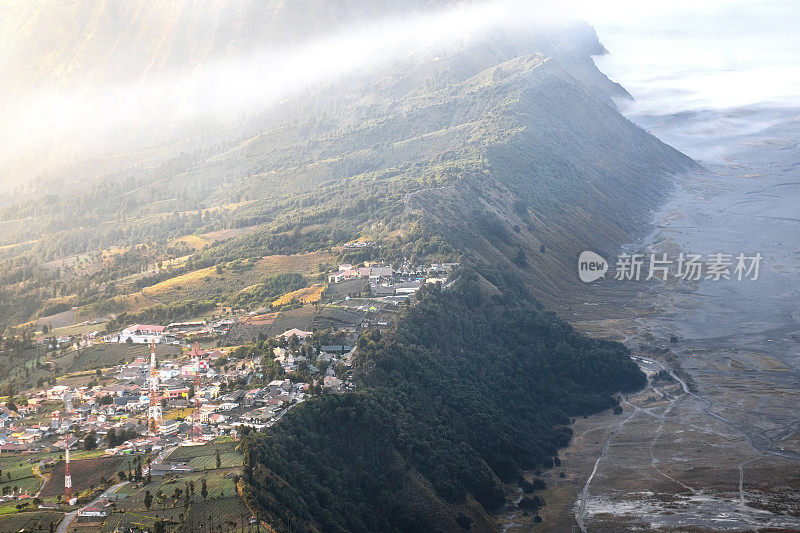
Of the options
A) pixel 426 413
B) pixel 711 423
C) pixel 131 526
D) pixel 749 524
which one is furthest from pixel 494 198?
pixel 131 526

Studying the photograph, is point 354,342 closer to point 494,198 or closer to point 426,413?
point 426,413

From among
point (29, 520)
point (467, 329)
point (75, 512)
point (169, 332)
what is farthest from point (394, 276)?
point (29, 520)

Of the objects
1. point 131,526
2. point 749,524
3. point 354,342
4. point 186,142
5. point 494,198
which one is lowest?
point 749,524

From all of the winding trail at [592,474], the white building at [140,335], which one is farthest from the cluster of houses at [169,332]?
the winding trail at [592,474]

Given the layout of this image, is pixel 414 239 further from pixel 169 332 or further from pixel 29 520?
pixel 29 520

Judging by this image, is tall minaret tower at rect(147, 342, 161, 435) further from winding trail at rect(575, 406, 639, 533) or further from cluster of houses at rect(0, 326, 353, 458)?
winding trail at rect(575, 406, 639, 533)

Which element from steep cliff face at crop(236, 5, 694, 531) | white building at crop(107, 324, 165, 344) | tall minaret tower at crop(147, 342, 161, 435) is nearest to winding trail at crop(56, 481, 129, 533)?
steep cliff face at crop(236, 5, 694, 531)

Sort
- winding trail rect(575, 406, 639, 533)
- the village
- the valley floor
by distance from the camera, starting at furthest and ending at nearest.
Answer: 1. the valley floor
2. winding trail rect(575, 406, 639, 533)
3. the village
